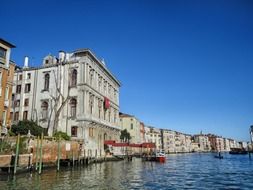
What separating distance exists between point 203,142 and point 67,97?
148195mm

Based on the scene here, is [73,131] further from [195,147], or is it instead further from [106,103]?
[195,147]

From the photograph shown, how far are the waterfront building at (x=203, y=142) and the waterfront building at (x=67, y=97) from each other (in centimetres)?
13732

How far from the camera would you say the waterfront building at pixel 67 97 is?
38.9 metres

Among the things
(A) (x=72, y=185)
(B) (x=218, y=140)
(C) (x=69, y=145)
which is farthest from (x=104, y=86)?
(B) (x=218, y=140)

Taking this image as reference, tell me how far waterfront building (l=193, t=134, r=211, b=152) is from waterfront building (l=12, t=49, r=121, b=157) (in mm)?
137318

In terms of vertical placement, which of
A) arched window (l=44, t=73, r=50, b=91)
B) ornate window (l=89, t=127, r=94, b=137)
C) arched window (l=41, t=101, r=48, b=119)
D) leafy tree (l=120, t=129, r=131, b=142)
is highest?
arched window (l=44, t=73, r=50, b=91)

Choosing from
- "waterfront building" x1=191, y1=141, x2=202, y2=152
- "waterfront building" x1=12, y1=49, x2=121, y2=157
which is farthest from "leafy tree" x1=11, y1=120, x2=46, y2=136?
"waterfront building" x1=191, y1=141, x2=202, y2=152

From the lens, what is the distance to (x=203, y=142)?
566 feet

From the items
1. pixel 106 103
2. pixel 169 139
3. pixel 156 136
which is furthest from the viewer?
pixel 169 139

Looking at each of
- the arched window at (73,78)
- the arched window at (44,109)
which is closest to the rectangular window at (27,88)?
the arched window at (44,109)

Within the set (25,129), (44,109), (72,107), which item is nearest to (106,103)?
(72,107)

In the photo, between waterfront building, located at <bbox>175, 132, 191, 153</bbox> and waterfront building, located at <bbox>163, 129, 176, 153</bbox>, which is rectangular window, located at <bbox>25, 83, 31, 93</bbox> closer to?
waterfront building, located at <bbox>163, 129, 176, 153</bbox>

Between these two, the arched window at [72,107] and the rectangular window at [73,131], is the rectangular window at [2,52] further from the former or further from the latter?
the rectangular window at [73,131]

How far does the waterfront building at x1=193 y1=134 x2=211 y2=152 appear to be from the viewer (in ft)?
559
